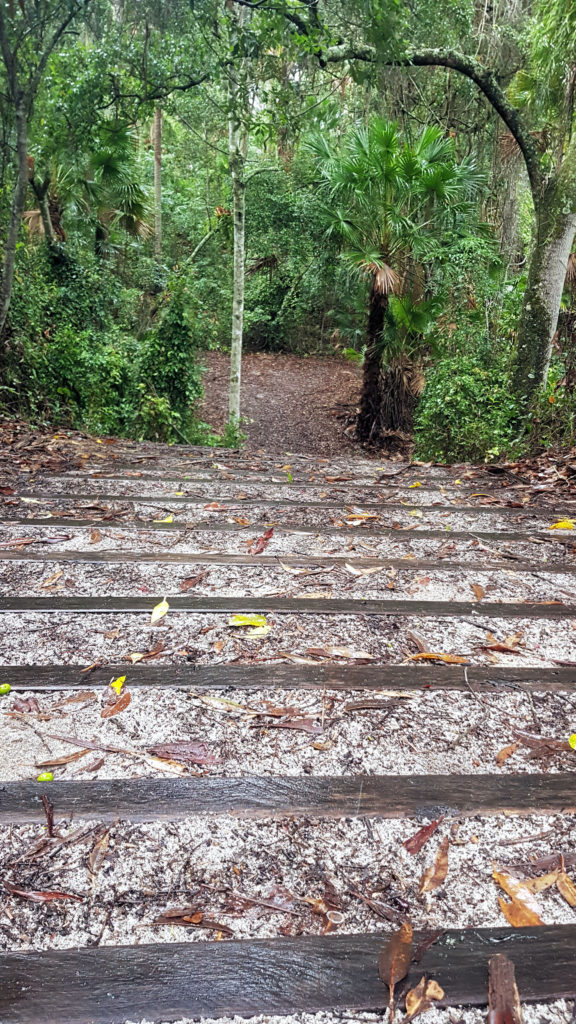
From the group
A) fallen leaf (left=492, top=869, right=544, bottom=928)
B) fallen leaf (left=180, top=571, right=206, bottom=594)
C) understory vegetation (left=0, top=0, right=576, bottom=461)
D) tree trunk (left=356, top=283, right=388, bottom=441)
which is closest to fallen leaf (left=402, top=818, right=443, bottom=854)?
fallen leaf (left=492, top=869, right=544, bottom=928)

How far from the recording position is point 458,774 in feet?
4.25

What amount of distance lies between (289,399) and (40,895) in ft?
44.1

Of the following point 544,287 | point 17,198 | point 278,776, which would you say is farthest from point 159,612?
point 544,287

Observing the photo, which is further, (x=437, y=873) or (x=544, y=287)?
(x=544, y=287)

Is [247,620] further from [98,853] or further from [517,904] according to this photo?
[517,904]

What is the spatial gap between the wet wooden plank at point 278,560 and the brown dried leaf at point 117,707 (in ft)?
2.76

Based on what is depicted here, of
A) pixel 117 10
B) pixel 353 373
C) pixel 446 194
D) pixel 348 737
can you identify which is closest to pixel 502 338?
pixel 446 194

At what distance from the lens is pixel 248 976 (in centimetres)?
89

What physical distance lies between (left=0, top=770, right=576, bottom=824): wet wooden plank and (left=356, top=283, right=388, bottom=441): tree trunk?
801 centimetres

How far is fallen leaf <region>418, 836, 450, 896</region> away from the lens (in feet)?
3.44

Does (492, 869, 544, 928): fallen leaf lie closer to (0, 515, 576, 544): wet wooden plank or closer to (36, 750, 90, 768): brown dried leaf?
(36, 750, 90, 768): brown dried leaf

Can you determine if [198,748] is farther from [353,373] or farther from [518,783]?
[353,373]

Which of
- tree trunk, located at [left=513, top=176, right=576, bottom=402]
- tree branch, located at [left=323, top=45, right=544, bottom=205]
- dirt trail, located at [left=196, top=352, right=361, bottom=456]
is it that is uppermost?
tree branch, located at [left=323, top=45, right=544, bottom=205]

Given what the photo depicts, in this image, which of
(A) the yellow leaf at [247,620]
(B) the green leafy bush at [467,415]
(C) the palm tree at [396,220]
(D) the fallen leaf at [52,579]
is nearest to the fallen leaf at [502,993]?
(A) the yellow leaf at [247,620]
